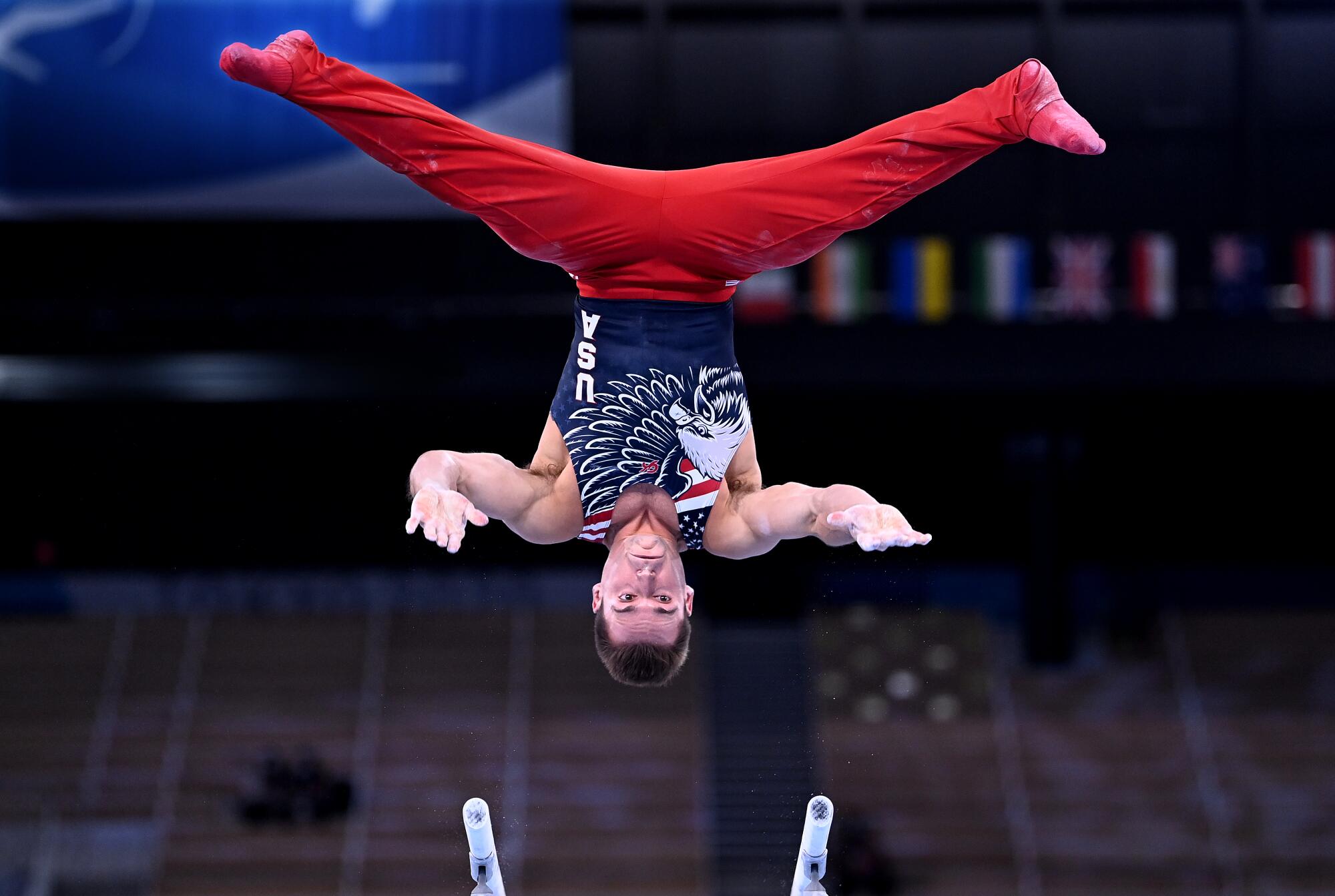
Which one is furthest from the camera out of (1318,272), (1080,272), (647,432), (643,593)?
(1080,272)

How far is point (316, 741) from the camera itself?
12453 millimetres

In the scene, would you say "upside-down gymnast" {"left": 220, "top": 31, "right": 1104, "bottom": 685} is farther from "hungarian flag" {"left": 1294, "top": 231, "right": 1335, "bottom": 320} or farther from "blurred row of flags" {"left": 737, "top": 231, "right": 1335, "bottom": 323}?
"hungarian flag" {"left": 1294, "top": 231, "right": 1335, "bottom": 320}

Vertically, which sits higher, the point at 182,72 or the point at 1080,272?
the point at 182,72

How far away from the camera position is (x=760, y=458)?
11.7 m

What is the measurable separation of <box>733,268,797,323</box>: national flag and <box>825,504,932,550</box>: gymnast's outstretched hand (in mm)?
6179

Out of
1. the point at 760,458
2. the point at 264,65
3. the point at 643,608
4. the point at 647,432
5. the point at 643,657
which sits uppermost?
the point at 760,458

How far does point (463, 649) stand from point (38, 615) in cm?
358

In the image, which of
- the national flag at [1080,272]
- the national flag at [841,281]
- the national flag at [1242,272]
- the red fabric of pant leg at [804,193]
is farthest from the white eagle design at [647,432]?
the national flag at [1242,272]

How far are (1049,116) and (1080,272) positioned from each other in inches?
239

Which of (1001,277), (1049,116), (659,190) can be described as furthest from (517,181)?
(1001,277)

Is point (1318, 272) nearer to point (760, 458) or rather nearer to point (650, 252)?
point (760, 458)

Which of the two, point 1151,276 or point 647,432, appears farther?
point 1151,276

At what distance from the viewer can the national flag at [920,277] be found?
10.6 m

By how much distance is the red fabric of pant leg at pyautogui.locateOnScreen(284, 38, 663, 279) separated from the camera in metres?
4.98
